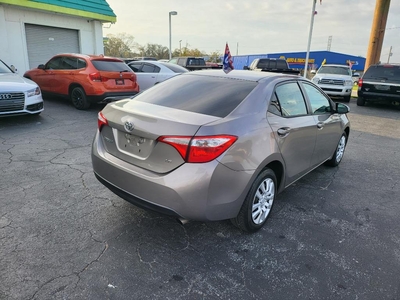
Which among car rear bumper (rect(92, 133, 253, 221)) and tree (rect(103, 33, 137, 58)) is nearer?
car rear bumper (rect(92, 133, 253, 221))

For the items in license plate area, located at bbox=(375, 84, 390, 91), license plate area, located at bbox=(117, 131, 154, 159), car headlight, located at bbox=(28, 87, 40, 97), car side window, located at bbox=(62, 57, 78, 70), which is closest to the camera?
license plate area, located at bbox=(117, 131, 154, 159)

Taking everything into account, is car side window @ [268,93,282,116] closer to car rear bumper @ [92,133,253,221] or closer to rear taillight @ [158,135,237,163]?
car rear bumper @ [92,133,253,221]

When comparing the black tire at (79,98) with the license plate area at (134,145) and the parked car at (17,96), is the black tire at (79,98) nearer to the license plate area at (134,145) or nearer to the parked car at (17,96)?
the parked car at (17,96)

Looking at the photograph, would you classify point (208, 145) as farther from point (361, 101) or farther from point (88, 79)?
point (361, 101)

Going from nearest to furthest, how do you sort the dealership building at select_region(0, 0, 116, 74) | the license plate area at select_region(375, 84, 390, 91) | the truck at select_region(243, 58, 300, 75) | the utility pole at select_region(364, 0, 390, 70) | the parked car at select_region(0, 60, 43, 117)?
1. the parked car at select_region(0, 60, 43, 117)
2. the dealership building at select_region(0, 0, 116, 74)
3. the license plate area at select_region(375, 84, 390, 91)
4. the utility pole at select_region(364, 0, 390, 70)
5. the truck at select_region(243, 58, 300, 75)

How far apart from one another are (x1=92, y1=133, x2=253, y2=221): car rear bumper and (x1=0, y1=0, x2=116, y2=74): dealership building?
464 inches

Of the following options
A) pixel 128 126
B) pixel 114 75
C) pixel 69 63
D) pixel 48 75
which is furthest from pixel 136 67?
pixel 128 126

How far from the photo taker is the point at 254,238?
299 centimetres

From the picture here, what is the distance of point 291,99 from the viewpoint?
3.55 m

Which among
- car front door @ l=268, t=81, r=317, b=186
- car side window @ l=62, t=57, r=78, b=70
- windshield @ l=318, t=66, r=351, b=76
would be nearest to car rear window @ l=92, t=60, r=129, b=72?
car side window @ l=62, t=57, r=78, b=70

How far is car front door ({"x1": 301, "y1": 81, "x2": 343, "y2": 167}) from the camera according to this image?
398cm

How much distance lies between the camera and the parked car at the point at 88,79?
8.36m

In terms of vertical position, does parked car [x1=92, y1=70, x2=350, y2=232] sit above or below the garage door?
below

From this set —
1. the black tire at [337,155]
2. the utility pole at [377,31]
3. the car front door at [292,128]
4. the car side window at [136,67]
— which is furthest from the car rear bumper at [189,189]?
the utility pole at [377,31]
